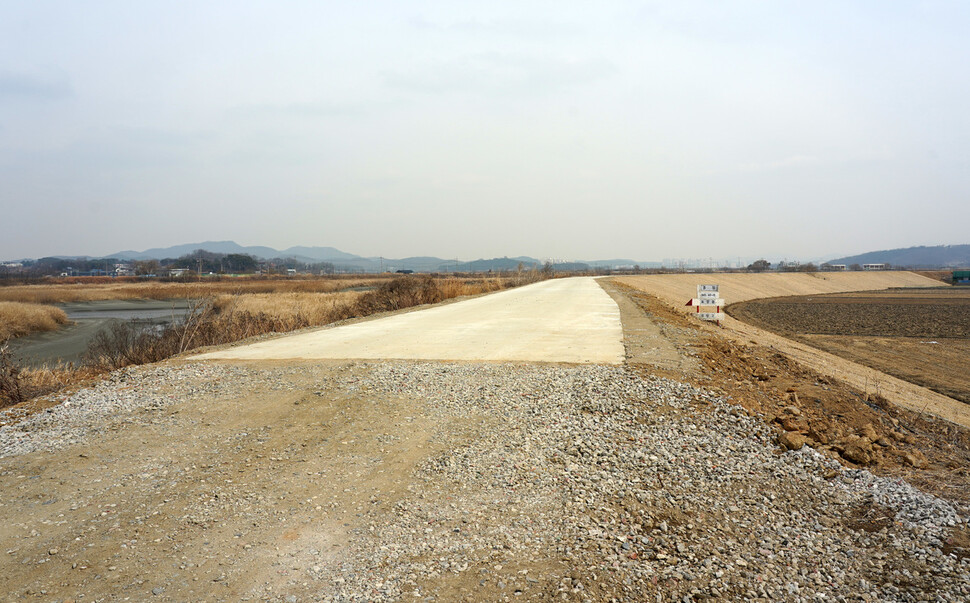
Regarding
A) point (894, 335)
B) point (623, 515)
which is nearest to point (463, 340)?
point (623, 515)

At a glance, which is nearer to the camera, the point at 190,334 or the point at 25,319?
the point at 190,334

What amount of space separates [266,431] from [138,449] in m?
1.41

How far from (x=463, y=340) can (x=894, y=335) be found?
2437 centimetres

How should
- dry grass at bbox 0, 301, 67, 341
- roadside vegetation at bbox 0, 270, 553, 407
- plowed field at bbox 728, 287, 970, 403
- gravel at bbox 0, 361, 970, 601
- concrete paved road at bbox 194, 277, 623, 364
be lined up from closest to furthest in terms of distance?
gravel at bbox 0, 361, 970, 601 < roadside vegetation at bbox 0, 270, 553, 407 < concrete paved road at bbox 194, 277, 623, 364 < plowed field at bbox 728, 287, 970, 403 < dry grass at bbox 0, 301, 67, 341

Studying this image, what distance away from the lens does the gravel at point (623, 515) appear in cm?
397

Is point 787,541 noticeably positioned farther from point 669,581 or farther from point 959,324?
point 959,324

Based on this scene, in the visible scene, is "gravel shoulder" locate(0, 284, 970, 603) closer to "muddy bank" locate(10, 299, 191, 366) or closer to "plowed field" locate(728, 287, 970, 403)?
"muddy bank" locate(10, 299, 191, 366)

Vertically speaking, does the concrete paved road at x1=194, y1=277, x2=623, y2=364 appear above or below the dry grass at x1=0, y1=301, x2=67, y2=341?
above

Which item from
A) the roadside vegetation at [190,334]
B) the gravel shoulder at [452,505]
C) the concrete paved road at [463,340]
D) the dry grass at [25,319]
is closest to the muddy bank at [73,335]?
the dry grass at [25,319]

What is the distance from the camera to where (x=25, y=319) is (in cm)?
3275

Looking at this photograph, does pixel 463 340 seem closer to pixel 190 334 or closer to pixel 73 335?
pixel 190 334

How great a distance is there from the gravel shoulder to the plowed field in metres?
10.2

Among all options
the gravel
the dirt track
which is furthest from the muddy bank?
the dirt track

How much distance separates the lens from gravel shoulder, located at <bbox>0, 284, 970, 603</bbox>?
13.2 ft
